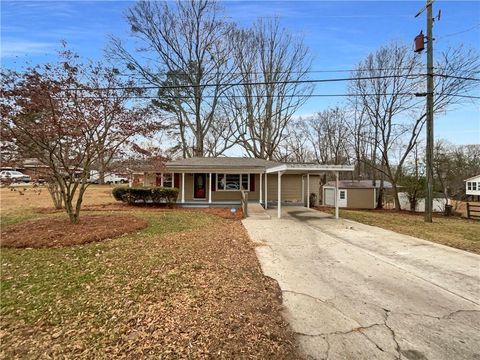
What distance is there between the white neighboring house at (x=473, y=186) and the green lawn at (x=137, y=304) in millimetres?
46927

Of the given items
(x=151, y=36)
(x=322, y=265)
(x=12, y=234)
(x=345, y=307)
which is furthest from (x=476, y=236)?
(x=151, y=36)

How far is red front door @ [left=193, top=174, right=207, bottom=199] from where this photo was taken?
17.4 metres

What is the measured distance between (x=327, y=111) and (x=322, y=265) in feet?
87.1

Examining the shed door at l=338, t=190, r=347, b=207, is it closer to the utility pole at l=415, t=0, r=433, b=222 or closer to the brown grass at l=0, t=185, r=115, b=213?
the utility pole at l=415, t=0, r=433, b=222

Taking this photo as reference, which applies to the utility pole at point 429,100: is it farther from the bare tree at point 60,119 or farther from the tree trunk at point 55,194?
the tree trunk at point 55,194

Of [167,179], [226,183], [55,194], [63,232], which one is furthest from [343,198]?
[63,232]

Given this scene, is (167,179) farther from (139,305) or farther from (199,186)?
(139,305)

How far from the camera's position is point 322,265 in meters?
5.48

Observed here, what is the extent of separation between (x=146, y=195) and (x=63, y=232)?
24.5 feet

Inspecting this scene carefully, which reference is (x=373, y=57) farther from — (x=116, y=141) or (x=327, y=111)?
(x=116, y=141)

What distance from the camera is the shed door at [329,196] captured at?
Answer: 89.8 feet

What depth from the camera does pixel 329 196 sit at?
28.0 metres

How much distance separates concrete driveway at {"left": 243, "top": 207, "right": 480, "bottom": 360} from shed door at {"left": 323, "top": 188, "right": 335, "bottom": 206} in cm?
2029

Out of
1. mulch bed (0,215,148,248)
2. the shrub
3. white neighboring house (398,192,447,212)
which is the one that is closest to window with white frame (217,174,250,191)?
the shrub
